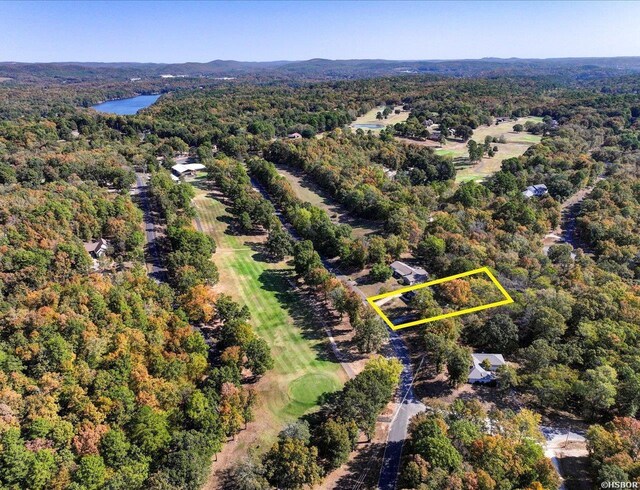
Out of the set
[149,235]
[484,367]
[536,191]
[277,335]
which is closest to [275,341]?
[277,335]

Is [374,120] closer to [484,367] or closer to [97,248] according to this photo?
[97,248]

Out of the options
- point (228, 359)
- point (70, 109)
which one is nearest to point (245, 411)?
point (228, 359)

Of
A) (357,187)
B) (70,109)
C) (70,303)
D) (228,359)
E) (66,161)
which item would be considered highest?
(70,109)

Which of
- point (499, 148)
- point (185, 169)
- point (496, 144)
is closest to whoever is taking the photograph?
point (185, 169)

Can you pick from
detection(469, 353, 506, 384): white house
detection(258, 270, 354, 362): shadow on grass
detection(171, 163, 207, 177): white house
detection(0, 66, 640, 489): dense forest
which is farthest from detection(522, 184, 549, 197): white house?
detection(171, 163, 207, 177): white house

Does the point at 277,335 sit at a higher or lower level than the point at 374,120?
lower

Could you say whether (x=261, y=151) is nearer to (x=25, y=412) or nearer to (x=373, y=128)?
(x=373, y=128)

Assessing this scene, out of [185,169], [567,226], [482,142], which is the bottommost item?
[567,226]

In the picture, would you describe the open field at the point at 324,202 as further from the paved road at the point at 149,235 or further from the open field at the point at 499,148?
the open field at the point at 499,148
